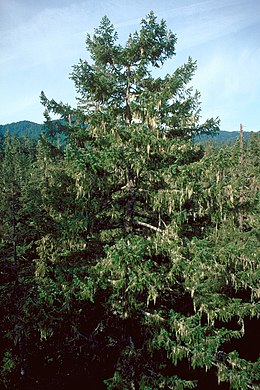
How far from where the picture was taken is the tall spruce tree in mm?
7980

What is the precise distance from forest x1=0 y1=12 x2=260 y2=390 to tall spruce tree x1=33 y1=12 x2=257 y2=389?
36mm

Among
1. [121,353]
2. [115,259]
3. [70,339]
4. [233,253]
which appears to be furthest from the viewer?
[70,339]

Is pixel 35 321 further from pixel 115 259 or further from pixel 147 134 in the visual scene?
pixel 147 134

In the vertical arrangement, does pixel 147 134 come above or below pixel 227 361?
above

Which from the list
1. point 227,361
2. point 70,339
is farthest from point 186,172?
point 70,339

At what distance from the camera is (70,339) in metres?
9.57

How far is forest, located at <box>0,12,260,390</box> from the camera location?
316 inches

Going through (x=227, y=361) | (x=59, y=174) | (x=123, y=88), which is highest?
(x=123, y=88)

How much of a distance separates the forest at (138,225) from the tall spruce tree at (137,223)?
0.12 feet

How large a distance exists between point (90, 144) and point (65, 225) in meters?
2.67

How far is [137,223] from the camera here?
9.87 metres

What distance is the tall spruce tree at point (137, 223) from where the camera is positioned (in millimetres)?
7980

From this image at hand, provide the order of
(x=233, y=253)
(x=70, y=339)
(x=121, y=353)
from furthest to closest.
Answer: (x=70, y=339)
(x=121, y=353)
(x=233, y=253)

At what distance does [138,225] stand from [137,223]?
0.22 metres
